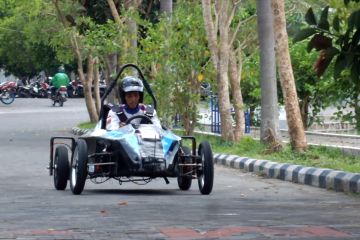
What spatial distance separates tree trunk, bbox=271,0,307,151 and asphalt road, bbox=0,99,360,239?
1607mm

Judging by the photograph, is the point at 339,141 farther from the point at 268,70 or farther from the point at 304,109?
the point at 304,109

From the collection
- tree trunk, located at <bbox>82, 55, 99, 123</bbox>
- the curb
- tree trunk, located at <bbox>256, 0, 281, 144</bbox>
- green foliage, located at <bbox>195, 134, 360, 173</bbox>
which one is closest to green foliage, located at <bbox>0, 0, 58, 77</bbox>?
tree trunk, located at <bbox>82, 55, 99, 123</bbox>

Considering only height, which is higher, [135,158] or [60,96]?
[60,96]

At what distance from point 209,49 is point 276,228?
1494 cm

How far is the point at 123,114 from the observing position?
1452 cm

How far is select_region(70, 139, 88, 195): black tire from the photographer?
44.5 ft

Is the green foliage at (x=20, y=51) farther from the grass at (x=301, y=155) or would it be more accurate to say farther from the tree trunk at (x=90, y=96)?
the grass at (x=301, y=155)

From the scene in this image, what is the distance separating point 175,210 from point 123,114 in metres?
3.07

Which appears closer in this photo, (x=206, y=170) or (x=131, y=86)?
(x=206, y=170)

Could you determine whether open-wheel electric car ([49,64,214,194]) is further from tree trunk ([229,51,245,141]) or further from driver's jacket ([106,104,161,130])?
tree trunk ([229,51,245,141])

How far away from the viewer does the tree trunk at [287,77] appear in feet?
63.9

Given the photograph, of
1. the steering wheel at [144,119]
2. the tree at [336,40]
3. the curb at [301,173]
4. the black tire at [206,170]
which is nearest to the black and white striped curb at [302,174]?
the curb at [301,173]

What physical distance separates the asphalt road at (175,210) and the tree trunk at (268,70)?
2.98m

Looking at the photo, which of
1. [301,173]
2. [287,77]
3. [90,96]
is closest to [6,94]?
[90,96]
